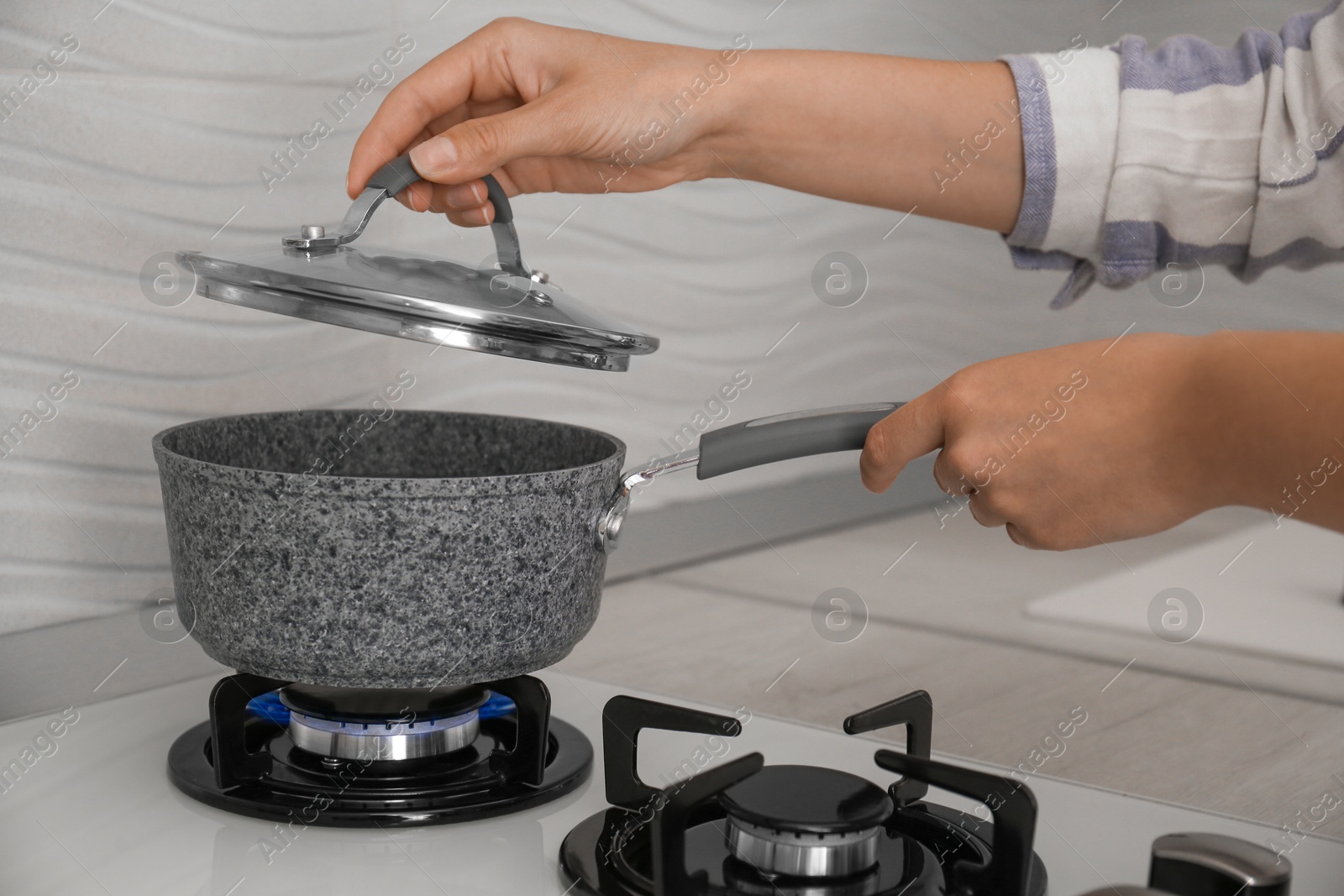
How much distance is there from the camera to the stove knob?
0.45 metres

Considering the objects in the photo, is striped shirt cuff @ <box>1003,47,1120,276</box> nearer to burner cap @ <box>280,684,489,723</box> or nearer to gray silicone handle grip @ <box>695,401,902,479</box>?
gray silicone handle grip @ <box>695,401,902,479</box>

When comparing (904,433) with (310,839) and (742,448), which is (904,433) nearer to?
(742,448)

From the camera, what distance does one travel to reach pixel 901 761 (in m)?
0.56

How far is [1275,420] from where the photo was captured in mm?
490

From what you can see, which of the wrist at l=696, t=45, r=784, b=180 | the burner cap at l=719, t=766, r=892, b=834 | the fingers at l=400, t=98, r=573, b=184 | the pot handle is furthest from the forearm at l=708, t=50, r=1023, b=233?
the burner cap at l=719, t=766, r=892, b=834

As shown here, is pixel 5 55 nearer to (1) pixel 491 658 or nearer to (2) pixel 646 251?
(1) pixel 491 658

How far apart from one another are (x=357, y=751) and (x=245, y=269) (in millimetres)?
266

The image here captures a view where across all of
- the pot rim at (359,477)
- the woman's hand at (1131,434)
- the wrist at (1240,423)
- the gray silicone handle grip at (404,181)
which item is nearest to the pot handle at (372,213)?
the gray silicone handle grip at (404,181)

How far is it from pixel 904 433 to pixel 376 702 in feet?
1.06

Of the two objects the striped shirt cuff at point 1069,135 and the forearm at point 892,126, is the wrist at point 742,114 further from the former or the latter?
the striped shirt cuff at point 1069,135

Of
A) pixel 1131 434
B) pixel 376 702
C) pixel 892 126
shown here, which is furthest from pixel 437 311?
pixel 892 126

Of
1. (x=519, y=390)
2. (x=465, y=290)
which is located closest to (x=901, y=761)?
(x=465, y=290)

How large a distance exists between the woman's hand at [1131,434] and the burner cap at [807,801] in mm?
173

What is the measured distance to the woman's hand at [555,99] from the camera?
762 millimetres
